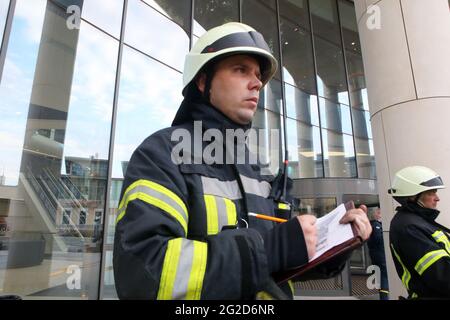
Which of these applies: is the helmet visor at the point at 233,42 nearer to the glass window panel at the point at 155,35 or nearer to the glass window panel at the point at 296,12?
the glass window panel at the point at 155,35

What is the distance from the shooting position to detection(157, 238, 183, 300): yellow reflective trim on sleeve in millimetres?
729

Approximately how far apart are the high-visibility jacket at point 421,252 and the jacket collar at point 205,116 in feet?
4.81

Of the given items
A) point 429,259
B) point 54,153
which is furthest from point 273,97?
point 429,259

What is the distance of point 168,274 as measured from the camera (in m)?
0.73

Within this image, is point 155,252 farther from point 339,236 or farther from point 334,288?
point 334,288

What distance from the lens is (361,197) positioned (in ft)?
26.0

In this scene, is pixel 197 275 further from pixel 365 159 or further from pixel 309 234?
pixel 365 159

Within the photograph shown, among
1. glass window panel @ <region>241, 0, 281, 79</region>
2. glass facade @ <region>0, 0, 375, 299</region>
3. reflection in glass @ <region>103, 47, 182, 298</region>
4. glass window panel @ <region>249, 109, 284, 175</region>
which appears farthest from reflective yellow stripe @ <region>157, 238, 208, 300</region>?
glass window panel @ <region>241, 0, 281, 79</region>

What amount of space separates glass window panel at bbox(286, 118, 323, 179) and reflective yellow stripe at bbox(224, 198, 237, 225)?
26.4ft

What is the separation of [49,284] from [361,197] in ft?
23.5

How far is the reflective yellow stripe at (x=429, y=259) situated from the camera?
71.2 inches

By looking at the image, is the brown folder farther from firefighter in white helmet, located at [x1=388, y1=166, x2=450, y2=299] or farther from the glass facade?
the glass facade

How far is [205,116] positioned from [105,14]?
15.8 feet

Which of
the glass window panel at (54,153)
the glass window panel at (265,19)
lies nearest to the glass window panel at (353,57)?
the glass window panel at (265,19)
